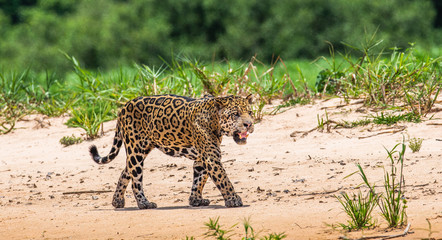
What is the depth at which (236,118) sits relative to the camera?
21.4 feet

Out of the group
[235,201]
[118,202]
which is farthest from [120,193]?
[235,201]

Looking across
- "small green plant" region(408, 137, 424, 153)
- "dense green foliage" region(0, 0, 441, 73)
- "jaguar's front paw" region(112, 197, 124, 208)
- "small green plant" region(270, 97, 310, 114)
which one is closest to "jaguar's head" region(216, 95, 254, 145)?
"jaguar's front paw" region(112, 197, 124, 208)

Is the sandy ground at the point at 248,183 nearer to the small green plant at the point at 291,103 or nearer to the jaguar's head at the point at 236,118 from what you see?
the small green plant at the point at 291,103

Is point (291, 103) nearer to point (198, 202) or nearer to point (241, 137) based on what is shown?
point (198, 202)

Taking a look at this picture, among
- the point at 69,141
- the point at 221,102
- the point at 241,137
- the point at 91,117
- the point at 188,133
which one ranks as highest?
the point at 221,102

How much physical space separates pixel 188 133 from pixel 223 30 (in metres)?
22.5

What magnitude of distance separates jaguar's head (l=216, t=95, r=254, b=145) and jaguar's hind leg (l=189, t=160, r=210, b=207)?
1.99 ft

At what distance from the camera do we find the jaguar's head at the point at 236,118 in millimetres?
6484

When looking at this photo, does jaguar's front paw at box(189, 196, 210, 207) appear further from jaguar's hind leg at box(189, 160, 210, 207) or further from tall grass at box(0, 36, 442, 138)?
tall grass at box(0, 36, 442, 138)

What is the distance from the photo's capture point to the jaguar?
659 cm

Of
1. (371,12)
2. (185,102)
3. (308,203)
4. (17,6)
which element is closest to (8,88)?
(185,102)

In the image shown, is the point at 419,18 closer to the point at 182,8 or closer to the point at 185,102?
the point at 182,8

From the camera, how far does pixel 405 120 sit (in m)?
9.06

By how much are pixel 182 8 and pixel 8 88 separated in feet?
55.0
